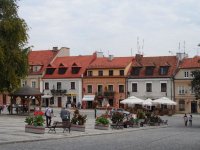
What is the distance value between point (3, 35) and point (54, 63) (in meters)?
44.8

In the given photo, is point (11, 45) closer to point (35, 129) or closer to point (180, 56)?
point (35, 129)

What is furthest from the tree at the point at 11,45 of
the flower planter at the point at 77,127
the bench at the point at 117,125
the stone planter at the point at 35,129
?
the stone planter at the point at 35,129

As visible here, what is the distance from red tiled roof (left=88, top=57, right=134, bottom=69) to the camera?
82.9m

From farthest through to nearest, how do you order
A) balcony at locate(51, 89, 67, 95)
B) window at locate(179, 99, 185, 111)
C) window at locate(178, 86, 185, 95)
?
balcony at locate(51, 89, 67, 95) < window at locate(178, 86, 185, 95) < window at locate(179, 99, 185, 111)

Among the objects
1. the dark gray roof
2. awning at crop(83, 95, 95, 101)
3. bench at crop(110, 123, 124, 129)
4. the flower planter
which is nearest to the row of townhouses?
awning at crop(83, 95, 95, 101)

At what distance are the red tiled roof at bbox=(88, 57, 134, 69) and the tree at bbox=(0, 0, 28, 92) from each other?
34.9 m

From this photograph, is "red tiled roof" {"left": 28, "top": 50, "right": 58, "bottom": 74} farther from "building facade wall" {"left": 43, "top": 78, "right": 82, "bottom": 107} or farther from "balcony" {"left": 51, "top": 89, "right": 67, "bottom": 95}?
"balcony" {"left": 51, "top": 89, "right": 67, "bottom": 95}

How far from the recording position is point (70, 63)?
89312 mm

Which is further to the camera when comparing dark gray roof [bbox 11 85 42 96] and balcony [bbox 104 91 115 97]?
balcony [bbox 104 91 115 97]

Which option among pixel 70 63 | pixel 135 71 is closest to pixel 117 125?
pixel 135 71

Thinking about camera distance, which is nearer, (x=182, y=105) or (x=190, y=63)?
(x=182, y=105)

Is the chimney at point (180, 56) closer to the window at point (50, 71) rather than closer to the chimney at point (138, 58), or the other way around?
the chimney at point (138, 58)

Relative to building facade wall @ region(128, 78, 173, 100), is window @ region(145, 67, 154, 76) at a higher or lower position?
higher

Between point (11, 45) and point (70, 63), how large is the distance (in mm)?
42706
